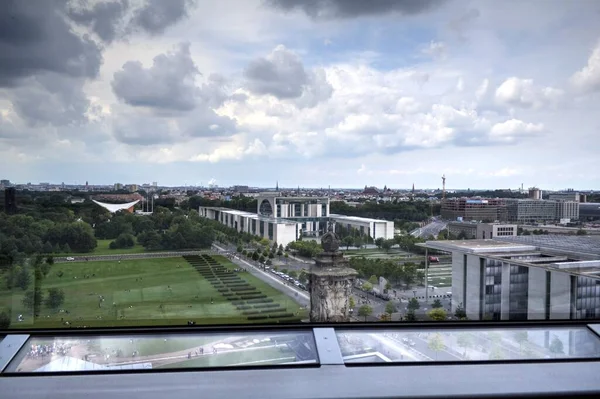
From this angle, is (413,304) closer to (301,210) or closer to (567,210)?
(567,210)

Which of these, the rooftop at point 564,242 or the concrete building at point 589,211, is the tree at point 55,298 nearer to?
the rooftop at point 564,242

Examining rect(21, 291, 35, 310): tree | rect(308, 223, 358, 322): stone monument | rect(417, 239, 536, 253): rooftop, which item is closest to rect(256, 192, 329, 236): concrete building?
rect(308, 223, 358, 322): stone monument

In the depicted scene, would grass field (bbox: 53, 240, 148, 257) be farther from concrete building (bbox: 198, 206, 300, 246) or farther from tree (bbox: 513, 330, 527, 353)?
tree (bbox: 513, 330, 527, 353)

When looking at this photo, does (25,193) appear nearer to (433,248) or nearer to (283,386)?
(283,386)

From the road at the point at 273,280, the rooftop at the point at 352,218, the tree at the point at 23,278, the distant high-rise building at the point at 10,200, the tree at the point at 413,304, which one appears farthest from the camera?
the rooftop at the point at 352,218

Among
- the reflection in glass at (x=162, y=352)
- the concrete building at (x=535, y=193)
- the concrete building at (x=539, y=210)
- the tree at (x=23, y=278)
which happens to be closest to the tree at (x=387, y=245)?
the concrete building at (x=539, y=210)

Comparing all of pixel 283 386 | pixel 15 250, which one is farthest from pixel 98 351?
pixel 15 250
